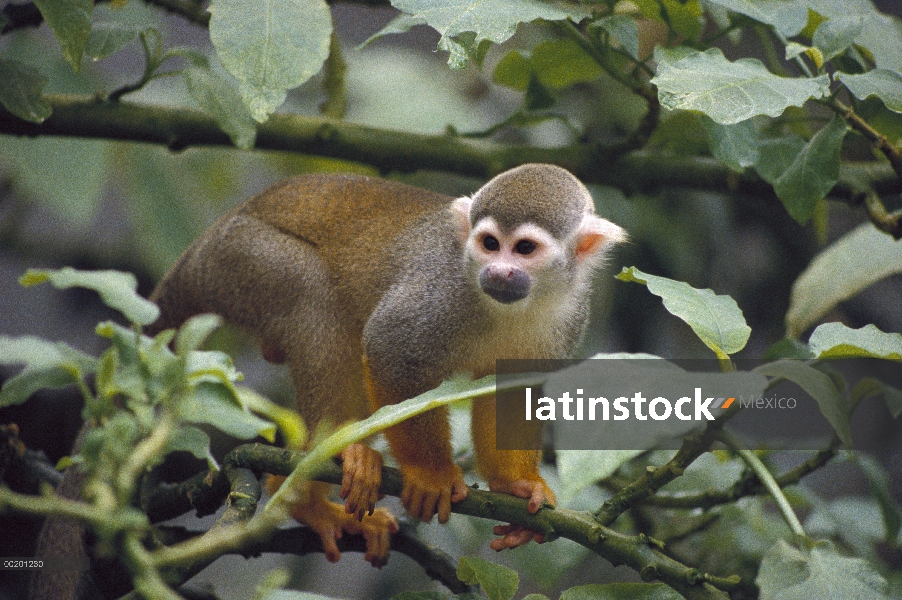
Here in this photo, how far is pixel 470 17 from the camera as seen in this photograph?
69.6 inches

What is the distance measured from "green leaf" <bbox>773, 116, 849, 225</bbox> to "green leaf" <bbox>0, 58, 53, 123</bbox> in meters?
1.83

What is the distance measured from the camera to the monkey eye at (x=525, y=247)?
7.93 ft

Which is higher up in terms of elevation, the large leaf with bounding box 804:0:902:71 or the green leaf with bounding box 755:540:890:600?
the large leaf with bounding box 804:0:902:71

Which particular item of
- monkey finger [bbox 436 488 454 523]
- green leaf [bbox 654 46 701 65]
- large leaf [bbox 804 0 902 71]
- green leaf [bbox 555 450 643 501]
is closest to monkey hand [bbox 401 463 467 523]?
monkey finger [bbox 436 488 454 523]

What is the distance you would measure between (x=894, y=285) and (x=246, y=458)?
4.85 meters

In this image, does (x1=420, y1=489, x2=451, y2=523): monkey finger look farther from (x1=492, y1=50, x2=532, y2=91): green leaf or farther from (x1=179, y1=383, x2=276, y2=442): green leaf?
(x1=492, y1=50, x2=532, y2=91): green leaf

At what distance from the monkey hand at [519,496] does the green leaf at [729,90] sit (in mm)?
995

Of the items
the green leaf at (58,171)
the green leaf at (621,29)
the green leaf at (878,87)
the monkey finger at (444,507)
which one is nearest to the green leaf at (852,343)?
the green leaf at (878,87)

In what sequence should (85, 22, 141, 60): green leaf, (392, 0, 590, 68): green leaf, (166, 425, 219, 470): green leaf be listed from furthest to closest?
(85, 22, 141, 60): green leaf
(392, 0, 590, 68): green leaf
(166, 425, 219, 470): green leaf

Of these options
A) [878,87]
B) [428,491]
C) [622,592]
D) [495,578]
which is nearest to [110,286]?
[495,578]

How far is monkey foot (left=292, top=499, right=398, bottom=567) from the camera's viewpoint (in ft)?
7.75

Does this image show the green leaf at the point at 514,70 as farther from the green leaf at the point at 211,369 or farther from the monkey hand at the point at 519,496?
the green leaf at the point at 211,369

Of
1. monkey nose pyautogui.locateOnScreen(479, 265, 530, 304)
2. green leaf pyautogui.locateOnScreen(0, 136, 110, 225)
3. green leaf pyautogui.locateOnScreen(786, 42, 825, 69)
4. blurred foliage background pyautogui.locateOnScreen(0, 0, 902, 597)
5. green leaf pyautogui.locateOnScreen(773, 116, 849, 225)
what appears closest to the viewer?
green leaf pyautogui.locateOnScreen(786, 42, 825, 69)

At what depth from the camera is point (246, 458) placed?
180 centimetres
